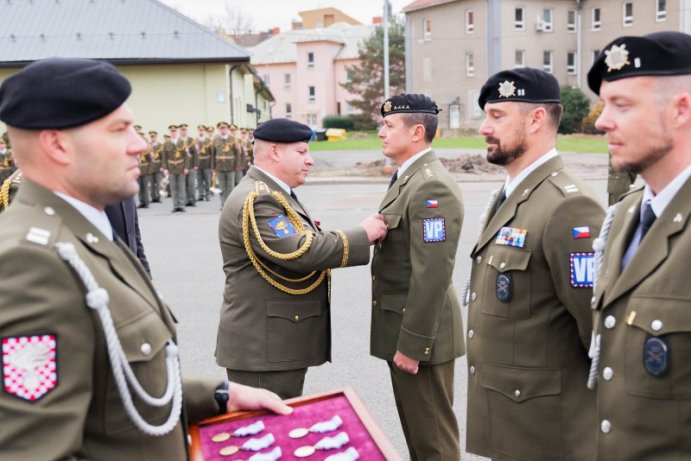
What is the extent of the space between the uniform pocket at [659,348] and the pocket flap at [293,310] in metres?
1.96

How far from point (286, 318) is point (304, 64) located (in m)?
73.7

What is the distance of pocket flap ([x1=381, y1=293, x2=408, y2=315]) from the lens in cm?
389

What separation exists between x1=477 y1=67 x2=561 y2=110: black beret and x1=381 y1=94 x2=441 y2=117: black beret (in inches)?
33.0

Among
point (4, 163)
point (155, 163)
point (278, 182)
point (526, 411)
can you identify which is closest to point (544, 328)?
point (526, 411)

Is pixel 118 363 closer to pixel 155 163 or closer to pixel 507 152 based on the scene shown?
pixel 507 152

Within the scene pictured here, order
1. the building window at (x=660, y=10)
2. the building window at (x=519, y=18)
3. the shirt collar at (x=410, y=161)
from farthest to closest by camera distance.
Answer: the building window at (x=519, y=18) → the building window at (x=660, y=10) → the shirt collar at (x=410, y=161)

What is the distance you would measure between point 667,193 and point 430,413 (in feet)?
6.74

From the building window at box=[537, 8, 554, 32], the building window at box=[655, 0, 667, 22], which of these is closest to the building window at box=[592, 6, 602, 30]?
the building window at box=[537, 8, 554, 32]

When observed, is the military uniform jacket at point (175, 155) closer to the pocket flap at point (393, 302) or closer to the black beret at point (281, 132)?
the black beret at point (281, 132)

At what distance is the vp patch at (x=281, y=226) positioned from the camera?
365 centimetres

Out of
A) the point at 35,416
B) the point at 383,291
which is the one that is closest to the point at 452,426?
the point at 383,291

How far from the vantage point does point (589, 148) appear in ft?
112

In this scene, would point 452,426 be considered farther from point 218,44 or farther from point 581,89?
point 581,89

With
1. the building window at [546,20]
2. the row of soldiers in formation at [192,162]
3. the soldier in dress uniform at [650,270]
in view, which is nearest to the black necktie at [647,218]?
the soldier in dress uniform at [650,270]
